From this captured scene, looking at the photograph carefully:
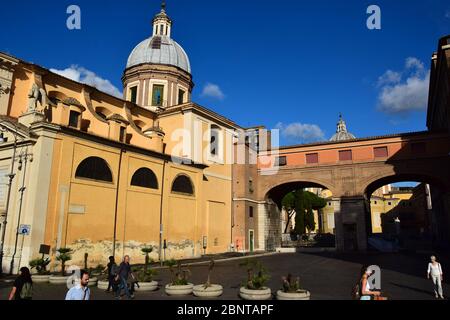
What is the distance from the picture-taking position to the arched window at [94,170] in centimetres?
1934

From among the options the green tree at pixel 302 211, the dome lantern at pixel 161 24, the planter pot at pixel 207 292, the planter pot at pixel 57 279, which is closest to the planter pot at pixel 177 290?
the planter pot at pixel 207 292

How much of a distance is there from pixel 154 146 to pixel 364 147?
63.2 feet

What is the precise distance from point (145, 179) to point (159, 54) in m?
18.9

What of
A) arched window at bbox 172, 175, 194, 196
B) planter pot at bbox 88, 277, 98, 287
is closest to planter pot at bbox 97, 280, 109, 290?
planter pot at bbox 88, 277, 98, 287

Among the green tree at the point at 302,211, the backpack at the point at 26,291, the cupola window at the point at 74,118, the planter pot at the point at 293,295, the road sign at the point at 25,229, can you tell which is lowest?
the planter pot at the point at 293,295

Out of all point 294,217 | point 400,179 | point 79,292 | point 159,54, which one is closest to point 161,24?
point 159,54

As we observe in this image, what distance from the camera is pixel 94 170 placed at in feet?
65.6

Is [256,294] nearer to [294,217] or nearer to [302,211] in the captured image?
→ [302,211]

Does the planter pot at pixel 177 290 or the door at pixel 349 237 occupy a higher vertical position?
the door at pixel 349 237

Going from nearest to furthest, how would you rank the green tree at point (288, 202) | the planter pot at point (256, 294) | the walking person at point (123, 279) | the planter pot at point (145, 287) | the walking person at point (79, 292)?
the walking person at point (79, 292), the planter pot at point (256, 294), the walking person at point (123, 279), the planter pot at point (145, 287), the green tree at point (288, 202)

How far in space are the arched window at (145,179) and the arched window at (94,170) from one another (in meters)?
2.03

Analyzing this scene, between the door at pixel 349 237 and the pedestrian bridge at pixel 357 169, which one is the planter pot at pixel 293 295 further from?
the door at pixel 349 237

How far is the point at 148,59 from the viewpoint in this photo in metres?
37.0

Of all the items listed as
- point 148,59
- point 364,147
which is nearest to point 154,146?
point 148,59
